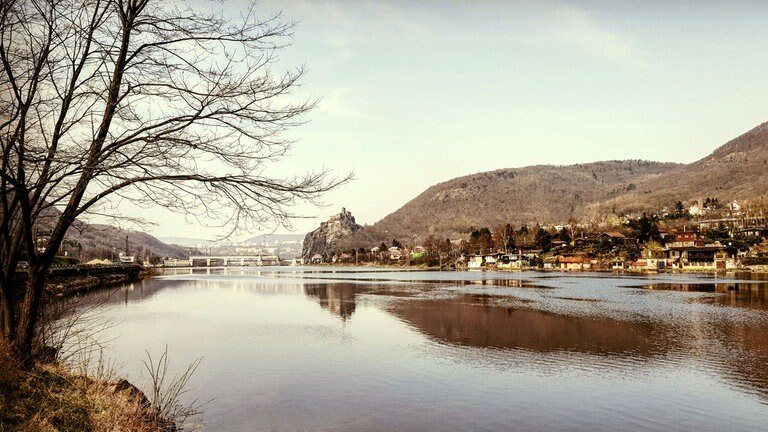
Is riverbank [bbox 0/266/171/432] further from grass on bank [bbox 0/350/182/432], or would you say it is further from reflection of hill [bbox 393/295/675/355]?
reflection of hill [bbox 393/295/675/355]

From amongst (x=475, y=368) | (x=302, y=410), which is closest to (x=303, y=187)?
(x=302, y=410)

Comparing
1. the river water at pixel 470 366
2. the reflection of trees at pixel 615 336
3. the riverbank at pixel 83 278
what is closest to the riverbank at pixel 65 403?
the river water at pixel 470 366

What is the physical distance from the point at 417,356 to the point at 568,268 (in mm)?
96657

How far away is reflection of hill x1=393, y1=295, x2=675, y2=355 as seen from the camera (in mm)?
20406

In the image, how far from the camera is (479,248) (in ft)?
488

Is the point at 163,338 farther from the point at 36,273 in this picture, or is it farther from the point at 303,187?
the point at 303,187

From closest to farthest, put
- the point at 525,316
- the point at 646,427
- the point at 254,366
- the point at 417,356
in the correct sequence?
the point at 646,427 < the point at 254,366 < the point at 417,356 < the point at 525,316

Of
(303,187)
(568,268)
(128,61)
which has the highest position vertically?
(128,61)

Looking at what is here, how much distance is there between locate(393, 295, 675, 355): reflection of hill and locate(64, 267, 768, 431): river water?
0.09 m

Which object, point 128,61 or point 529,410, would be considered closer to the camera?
point 128,61

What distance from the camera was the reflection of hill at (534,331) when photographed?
20.4 m

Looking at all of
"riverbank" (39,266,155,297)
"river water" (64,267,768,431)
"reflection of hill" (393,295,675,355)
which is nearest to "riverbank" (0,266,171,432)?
"river water" (64,267,768,431)

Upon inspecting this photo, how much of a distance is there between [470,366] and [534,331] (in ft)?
27.4

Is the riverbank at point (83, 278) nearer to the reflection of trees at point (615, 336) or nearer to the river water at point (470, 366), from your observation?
the river water at point (470, 366)
